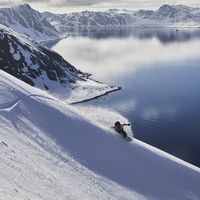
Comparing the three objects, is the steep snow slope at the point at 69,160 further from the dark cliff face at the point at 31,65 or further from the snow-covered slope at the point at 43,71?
the dark cliff face at the point at 31,65

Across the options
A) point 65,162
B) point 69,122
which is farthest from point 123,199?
point 69,122

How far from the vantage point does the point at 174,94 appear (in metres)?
129

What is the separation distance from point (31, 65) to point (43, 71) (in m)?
4.77

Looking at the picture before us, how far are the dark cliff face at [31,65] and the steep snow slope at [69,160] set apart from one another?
3290 inches

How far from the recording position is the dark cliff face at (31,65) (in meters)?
128

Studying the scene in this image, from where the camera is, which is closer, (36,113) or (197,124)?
(36,113)

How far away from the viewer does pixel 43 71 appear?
13550 centimetres

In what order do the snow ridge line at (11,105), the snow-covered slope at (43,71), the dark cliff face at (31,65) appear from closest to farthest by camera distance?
the snow ridge line at (11,105), the snow-covered slope at (43,71), the dark cliff face at (31,65)

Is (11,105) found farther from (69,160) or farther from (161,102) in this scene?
(161,102)

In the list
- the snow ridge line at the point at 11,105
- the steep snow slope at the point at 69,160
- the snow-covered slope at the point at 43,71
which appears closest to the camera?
the steep snow slope at the point at 69,160

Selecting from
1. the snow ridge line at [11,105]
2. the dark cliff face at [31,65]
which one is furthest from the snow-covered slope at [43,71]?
the snow ridge line at [11,105]

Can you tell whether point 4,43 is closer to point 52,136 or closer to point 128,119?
point 128,119

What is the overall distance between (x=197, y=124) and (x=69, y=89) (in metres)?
50.3

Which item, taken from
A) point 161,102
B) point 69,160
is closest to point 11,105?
point 69,160
